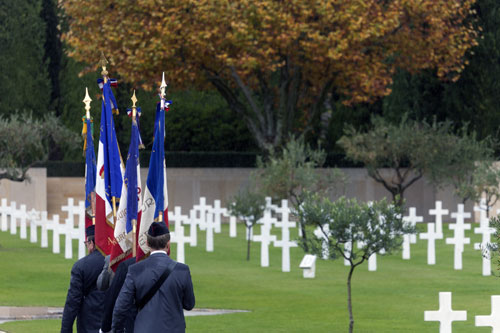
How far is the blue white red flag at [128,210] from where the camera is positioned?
13023mm

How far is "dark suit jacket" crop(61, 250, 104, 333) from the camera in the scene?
12.5m

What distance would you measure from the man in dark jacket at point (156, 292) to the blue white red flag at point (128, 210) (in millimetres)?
2251

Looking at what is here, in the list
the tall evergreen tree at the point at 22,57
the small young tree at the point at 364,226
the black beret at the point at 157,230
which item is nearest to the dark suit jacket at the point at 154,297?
the black beret at the point at 157,230

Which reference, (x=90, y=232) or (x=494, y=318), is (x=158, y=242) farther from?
(x=494, y=318)

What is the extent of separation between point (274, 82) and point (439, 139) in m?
10.7

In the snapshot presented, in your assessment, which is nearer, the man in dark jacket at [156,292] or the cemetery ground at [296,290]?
the man in dark jacket at [156,292]

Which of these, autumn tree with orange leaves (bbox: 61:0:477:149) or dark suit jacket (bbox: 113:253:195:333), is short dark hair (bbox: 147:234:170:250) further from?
autumn tree with orange leaves (bbox: 61:0:477:149)

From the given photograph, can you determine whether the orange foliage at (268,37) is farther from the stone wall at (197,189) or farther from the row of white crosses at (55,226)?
the row of white crosses at (55,226)

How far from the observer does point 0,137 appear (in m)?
35.8

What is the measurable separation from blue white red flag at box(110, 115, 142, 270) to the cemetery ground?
19.4 ft

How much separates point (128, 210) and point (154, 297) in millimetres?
2850

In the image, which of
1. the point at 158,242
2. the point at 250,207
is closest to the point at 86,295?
the point at 158,242

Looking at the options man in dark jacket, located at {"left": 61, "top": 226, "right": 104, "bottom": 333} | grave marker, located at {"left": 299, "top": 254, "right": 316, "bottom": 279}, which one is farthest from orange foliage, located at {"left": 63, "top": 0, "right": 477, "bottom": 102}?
man in dark jacket, located at {"left": 61, "top": 226, "right": 104, "bottom": 333}

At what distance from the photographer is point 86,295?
1270cm
